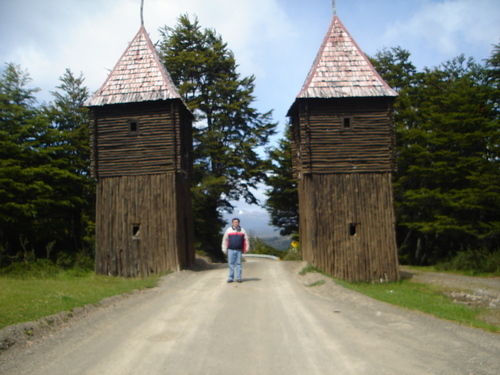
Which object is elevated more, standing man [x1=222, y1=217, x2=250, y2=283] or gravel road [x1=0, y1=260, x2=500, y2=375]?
standing man [x1=222, y1=217, x2=250, y2=283]

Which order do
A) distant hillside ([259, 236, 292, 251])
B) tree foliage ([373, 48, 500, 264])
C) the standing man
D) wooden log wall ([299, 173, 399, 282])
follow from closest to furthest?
the standing man, wooden log wall ([299, 173, 399, 282]), tree foliage ([373, 48, 500, 264]), distant hillside ([259, 236, 292, 251])

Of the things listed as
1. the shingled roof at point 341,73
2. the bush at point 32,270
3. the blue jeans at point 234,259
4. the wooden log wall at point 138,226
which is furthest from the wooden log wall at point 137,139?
the blue jeans at point 234,259

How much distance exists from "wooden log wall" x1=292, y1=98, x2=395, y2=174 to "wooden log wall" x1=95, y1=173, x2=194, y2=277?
617cm

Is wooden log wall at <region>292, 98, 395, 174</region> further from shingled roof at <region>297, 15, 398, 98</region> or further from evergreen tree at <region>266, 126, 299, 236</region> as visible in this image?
evergreen tree at <region>266, 126, 299, 236</region>

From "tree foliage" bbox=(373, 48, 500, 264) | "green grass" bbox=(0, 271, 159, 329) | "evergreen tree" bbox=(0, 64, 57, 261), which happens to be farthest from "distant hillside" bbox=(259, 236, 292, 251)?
"green grass" bbox=(0, 271, 159, 329)

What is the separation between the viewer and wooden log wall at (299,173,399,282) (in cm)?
2086

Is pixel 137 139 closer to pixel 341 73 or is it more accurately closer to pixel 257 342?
A: pixel 341 73

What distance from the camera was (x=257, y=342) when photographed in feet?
25.8

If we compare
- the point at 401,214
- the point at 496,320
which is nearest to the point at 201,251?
the point at 401,214

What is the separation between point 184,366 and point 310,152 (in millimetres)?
15544

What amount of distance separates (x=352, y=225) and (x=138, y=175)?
31.6 feet

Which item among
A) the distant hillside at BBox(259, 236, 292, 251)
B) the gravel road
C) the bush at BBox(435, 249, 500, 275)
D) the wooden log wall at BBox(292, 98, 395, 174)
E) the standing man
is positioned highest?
the wooden log wall at BBox(292, 98, 395, 174)

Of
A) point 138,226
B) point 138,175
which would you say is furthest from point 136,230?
point 138,175

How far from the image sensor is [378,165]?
21359 mm
